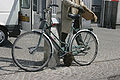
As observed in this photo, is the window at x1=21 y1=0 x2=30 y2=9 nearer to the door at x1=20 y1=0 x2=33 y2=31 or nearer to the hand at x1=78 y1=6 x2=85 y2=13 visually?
the door at x1=20 y1=0 x2=33 y2=31

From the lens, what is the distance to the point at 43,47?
16.2ft

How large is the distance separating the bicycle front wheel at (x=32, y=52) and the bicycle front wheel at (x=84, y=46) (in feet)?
2.12

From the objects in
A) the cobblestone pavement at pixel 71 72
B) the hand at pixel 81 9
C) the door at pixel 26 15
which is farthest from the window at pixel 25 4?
the hand at pixel 81 9

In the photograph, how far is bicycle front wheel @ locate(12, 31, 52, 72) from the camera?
457 centimetres

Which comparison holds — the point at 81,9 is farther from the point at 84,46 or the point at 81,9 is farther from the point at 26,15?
the point at 26,15

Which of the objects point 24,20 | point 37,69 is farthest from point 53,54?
point 24,20

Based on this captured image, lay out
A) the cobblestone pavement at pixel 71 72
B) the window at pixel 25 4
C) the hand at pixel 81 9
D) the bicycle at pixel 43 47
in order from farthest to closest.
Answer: the window at pixel 25 4
the hand at pixel 81 9
the bicycle at pixel 43 47
the cobblestone pavement at pixel 71 72

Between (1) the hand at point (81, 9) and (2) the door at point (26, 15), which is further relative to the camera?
(2) the door at point (26, 15)

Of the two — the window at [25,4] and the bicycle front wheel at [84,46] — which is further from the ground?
the window at [25,4]

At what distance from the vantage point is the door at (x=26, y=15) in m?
6.60

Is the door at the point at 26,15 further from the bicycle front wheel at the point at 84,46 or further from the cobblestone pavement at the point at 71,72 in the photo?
the bicycle front wheel at the point at 84,46

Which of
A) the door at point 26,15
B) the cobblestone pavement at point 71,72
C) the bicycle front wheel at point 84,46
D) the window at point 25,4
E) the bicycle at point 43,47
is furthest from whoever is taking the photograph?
the window at point 25,4

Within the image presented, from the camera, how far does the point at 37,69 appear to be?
15.5 feet

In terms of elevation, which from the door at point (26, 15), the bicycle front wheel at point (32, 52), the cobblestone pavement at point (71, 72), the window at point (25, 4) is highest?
the window at point (25, 4)
